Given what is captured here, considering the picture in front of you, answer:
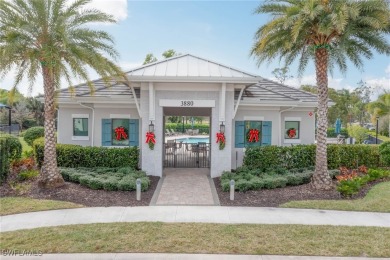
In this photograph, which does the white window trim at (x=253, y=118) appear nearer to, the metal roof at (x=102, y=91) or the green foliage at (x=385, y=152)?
the metal roof at (x=102, y=91)

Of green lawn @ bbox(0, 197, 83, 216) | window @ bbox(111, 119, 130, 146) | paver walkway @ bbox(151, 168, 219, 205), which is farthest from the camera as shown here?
window @ bbox(111, 119, 130, 146)

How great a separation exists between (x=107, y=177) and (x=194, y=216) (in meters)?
5.13

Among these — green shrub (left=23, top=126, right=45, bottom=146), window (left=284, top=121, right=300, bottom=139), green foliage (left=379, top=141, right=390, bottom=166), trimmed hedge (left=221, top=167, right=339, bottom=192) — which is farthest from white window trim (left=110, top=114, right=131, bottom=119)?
green foliage (left=379, top=141, right=390, bottom=166)

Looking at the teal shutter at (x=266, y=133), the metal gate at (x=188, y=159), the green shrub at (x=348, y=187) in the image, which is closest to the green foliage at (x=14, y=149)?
the metal gate at (x=188, y=159)

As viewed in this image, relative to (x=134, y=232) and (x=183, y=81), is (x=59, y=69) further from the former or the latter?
(x=134, y=232)

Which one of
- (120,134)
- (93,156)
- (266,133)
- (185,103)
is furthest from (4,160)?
(266,133)

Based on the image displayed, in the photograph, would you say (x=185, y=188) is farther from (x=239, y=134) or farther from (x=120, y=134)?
(x=120, y=134)

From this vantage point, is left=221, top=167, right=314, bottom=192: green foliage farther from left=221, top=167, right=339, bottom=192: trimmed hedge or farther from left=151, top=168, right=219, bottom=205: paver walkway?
left=151, top=168, right=219, bottom=205: paver walkway

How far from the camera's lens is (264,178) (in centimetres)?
1259

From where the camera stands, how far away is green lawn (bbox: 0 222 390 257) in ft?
21.9

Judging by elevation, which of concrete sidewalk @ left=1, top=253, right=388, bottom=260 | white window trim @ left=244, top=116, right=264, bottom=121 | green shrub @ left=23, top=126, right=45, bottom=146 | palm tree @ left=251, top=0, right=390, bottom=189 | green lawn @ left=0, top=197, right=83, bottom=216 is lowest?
concrete sidewalk @ left=1, top=253, right=388, bottom=260

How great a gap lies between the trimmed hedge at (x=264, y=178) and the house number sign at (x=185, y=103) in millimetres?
3600

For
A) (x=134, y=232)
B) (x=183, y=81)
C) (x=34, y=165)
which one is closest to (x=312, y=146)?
(x=183, y=81)

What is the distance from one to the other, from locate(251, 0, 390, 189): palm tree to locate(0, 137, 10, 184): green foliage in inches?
489
